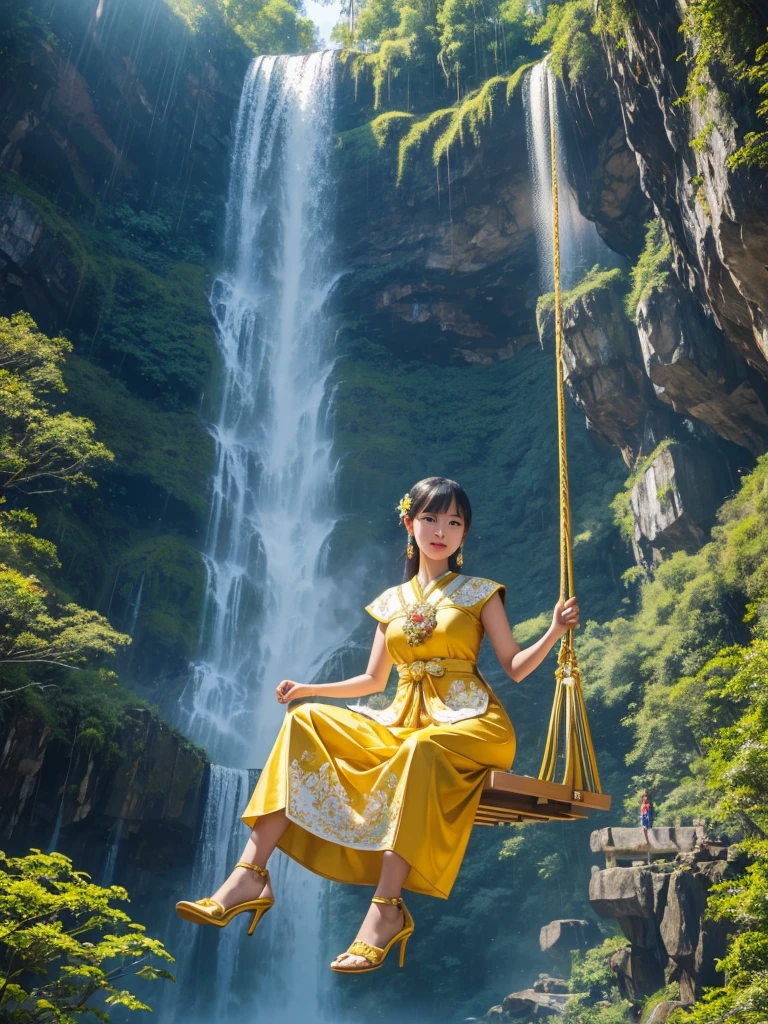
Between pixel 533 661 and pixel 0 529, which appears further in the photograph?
pixel 0 529

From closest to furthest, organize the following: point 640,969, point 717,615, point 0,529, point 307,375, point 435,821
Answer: point 435,821, point 0,529, point 640,969, point 717,615, point 307,375

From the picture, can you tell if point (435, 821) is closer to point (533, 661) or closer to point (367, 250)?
point (533, 661)

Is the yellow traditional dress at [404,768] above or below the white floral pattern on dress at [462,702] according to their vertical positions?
below

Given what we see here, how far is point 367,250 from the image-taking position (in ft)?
109

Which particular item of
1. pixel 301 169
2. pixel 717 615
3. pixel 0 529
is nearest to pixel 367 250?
pixel 301 169

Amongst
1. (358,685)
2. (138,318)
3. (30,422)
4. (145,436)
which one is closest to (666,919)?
(30,422)

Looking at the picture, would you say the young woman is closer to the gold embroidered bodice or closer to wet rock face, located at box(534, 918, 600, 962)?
the gold embroidered bodice

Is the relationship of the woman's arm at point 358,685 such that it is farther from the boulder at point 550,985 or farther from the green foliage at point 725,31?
the boulder at point 550,985

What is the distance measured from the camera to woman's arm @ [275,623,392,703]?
3977 millimetres

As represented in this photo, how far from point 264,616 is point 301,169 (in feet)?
56.2

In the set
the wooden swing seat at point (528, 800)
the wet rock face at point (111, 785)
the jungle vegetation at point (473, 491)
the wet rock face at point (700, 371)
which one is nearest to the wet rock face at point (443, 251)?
the jungle vegetation at point (473, 491)

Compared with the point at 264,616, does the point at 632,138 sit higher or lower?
higher

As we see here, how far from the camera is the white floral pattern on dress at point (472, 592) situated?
4.06m

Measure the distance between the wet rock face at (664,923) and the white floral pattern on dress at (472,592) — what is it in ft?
37.6
